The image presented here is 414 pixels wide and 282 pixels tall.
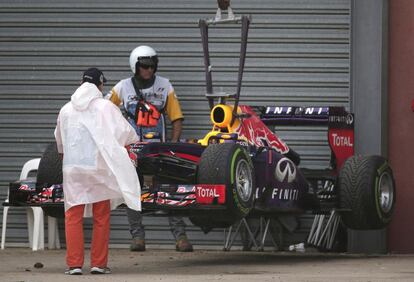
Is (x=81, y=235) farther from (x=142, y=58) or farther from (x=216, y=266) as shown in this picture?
(x=142, y=58)

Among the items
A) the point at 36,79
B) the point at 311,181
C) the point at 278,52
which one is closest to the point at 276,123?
the point at 311,181

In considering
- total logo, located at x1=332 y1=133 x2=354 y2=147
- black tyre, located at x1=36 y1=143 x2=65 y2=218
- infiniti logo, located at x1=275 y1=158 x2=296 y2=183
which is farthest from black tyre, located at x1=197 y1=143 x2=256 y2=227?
total logo, located at x1=332 y1=133 x2=354 y2=147

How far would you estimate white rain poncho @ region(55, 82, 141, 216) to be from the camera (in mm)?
11312

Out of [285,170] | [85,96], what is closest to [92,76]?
[85,96]

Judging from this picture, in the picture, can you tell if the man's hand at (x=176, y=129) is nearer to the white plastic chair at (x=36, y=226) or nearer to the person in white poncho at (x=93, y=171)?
the white plastic chair at (x=36, y=226)

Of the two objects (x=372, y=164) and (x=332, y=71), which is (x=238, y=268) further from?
(x=332, y=71)

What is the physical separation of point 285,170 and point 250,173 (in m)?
1.01

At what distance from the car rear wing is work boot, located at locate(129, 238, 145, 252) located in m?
2.17

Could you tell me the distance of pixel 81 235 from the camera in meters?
11.4

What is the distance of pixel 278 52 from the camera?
15.8m

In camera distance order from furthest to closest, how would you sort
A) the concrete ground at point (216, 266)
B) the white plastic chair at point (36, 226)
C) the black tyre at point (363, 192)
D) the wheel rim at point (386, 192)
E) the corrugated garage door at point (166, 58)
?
the corrugated garage door at point (166, 58) < the white plastic chair at point (36, 226) < the wheel rim at point (386, 192) < the black tyre at point (363, 192) < the concrete ground at point (216, 266)

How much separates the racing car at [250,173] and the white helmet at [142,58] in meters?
1.33

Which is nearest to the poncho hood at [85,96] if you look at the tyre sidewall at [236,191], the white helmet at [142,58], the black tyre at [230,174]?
the black tyre at [230,174]

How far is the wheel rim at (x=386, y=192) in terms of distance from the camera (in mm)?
13695
